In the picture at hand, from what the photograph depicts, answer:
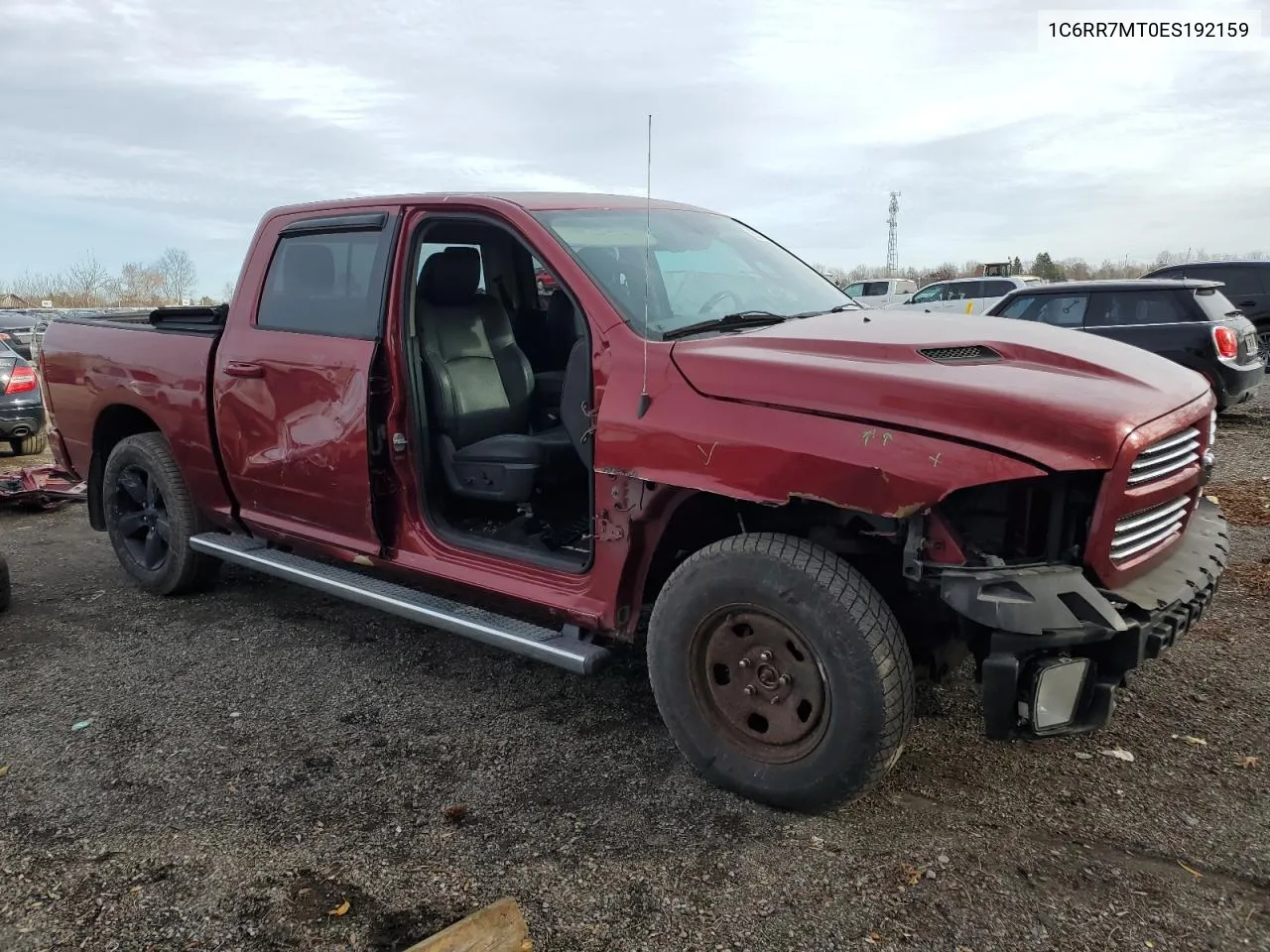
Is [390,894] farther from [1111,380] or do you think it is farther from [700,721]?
[1111,380]

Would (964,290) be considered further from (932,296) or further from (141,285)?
(141,285)

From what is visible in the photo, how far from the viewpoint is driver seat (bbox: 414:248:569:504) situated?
4055mm

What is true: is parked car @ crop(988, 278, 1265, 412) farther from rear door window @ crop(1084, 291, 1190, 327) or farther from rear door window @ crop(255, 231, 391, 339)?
rear door window @ crop(255, 231, 391, 339)

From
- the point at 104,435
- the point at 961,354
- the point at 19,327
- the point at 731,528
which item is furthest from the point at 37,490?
the point at 19,327

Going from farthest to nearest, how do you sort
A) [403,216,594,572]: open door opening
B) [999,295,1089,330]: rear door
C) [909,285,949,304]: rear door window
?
[909,285,949,304]: rear door window, [999,295,1089,330]: rear door, [403,216,594,572]: open door opening

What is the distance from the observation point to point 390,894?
2.59 m

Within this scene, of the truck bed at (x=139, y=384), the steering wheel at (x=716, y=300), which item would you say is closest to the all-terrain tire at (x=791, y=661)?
the steering wheel at (x=716, y=300)

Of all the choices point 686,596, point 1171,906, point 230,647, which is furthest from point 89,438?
point 1171,906

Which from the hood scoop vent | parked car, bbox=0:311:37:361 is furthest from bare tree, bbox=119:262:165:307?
the hood scoop vent

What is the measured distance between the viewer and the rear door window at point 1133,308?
1006 cm

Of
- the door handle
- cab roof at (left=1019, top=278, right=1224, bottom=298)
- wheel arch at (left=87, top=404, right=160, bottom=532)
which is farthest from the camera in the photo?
cab roof at (left=1019, top=278, right=1224, bottom=298)

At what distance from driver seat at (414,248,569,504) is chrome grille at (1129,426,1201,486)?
2257 mm

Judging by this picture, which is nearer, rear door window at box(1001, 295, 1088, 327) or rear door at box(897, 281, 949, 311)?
rear door window at box(1001, 295, 1088, 327)

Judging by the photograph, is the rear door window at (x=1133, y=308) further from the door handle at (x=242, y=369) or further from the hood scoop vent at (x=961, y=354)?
the door handle at (x=242, y=369)
